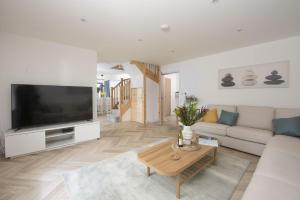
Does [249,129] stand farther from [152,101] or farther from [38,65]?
[38,65]

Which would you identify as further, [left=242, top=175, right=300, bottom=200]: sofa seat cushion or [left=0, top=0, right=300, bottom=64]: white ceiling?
[left=0, top=0, right=300, bottom=64]: white ceiling

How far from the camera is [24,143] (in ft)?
8.25

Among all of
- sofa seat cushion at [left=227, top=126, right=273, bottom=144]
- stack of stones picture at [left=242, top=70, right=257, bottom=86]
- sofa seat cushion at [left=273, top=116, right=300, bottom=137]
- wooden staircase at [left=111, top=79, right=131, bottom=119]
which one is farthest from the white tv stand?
stack of stones picture at [left=242, top=70, right=257, bottom=86]

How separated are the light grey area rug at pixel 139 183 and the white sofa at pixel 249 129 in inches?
18.2

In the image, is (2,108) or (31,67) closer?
(2,108)

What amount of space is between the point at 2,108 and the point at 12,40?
4.48 ft

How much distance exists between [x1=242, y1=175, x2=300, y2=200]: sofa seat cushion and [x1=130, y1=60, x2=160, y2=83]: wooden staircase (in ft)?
14.6

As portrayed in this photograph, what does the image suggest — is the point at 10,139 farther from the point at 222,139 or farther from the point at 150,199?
the point at 222,139

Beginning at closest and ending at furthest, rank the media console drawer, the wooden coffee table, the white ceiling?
the wooden coffee table < the white ceiling < the media console drawer

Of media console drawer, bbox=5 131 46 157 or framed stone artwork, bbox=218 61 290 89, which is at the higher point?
framed stone artwork, bbox=218 61 290 89

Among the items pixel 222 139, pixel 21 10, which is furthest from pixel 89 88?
pixel 222 139

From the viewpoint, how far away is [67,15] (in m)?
2.08

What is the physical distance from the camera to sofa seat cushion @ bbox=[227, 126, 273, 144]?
2.42 metres

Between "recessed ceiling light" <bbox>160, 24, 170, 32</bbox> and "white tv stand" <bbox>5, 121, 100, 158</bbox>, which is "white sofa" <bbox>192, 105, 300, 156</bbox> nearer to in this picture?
"recessed ceiling light" <bbox>160, 24, 170, 32</bbox>
